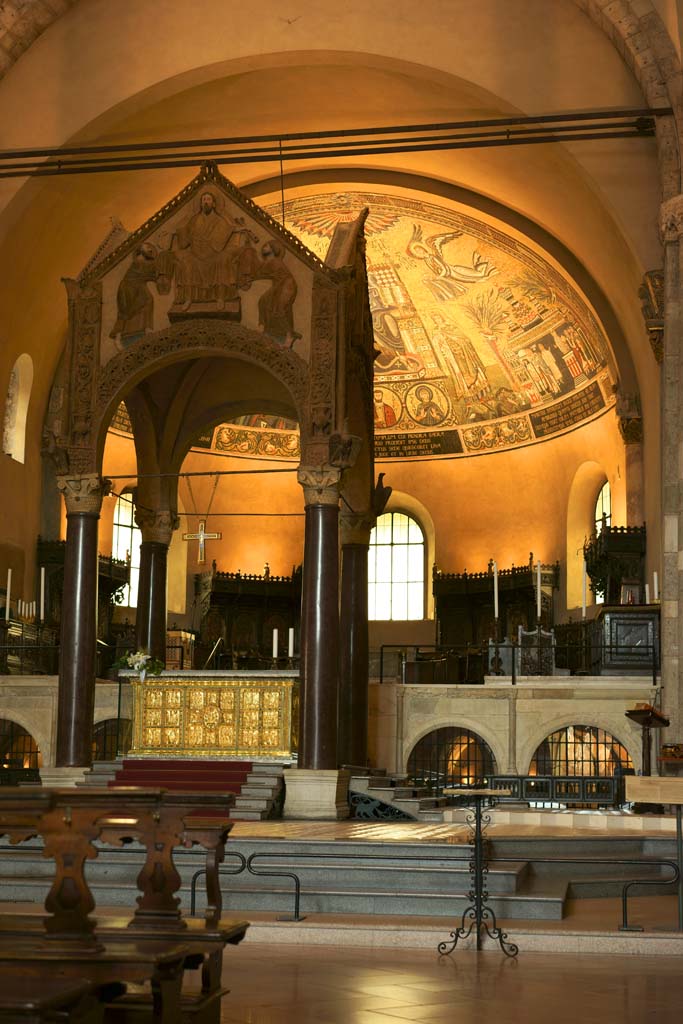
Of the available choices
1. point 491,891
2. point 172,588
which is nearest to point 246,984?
point 491,891

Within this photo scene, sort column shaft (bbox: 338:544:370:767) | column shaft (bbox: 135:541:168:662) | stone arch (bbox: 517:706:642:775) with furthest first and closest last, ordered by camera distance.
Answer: column shaft (bbox: 135:541:168:662) < stone arch (bbox: 517:706:642:775) < column shaft (bbox: 338:544:370:767)

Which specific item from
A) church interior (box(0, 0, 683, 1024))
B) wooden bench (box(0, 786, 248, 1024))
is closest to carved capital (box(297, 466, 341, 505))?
church interior (box(0, 0, 683, 1024))

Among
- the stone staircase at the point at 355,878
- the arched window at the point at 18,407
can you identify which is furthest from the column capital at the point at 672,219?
the arched window at the point at 18,407

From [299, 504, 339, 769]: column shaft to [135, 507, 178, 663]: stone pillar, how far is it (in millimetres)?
4697

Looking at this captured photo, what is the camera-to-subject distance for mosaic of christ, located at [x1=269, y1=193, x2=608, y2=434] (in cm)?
2688

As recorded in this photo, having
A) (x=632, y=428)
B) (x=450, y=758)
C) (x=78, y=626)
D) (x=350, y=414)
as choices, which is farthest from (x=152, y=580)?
(x=632, y=428)

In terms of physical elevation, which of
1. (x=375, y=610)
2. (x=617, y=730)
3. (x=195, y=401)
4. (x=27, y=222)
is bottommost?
(x=617, y=730)

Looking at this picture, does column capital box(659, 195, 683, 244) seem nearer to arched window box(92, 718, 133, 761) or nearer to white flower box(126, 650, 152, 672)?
white flower box(126, 650, 152, 672)

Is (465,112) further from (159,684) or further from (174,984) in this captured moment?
(174,984)

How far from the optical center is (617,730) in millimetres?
18875

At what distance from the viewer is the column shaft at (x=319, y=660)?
15.3m

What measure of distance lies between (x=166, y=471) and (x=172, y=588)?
10.2 meters

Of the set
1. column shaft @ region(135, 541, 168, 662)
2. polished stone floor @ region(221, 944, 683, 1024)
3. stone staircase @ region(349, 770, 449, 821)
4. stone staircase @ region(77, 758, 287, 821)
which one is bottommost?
polished stone floor @ region(221, 944, 683, 1024)

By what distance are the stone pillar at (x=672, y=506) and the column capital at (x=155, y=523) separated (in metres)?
7.70
